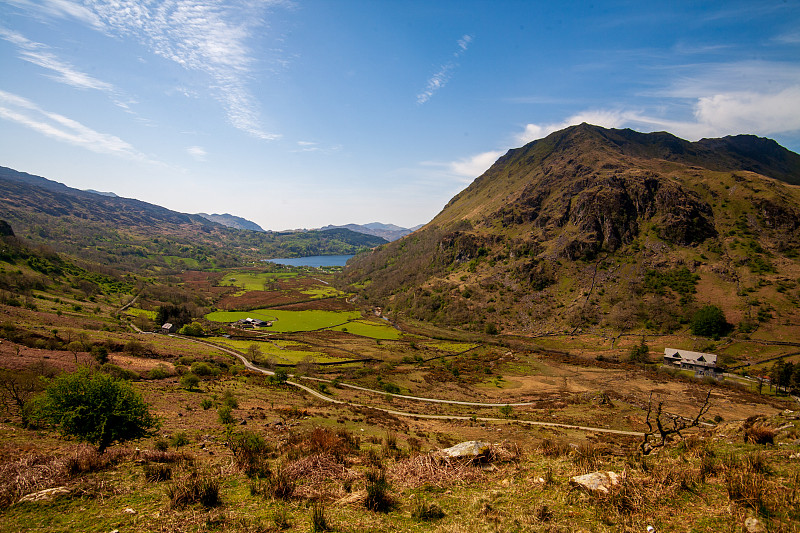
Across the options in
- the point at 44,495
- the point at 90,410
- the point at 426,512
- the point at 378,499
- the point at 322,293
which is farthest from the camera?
the point at 322,293

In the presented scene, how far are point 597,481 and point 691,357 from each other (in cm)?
8767

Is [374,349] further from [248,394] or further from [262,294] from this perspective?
[262,294]

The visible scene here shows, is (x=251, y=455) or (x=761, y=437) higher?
(x=761, y=437)

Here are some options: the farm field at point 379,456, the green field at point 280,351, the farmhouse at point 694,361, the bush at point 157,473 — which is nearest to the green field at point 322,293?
the green field at point 280,351

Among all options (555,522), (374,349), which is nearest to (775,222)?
(374,349)

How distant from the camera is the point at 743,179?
130 metres

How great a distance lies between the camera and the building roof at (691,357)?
70.4m

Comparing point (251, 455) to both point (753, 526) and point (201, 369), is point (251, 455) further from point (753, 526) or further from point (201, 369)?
point (201, 369)

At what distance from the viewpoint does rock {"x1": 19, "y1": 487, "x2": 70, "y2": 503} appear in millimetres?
9101

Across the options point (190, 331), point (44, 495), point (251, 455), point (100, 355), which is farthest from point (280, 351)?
point (44, 495)

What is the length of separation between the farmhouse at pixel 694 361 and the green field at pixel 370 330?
71.6m

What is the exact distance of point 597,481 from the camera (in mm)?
10336

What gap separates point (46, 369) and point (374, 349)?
2656 inches

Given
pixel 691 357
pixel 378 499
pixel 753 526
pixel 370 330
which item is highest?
pixel 753 526
